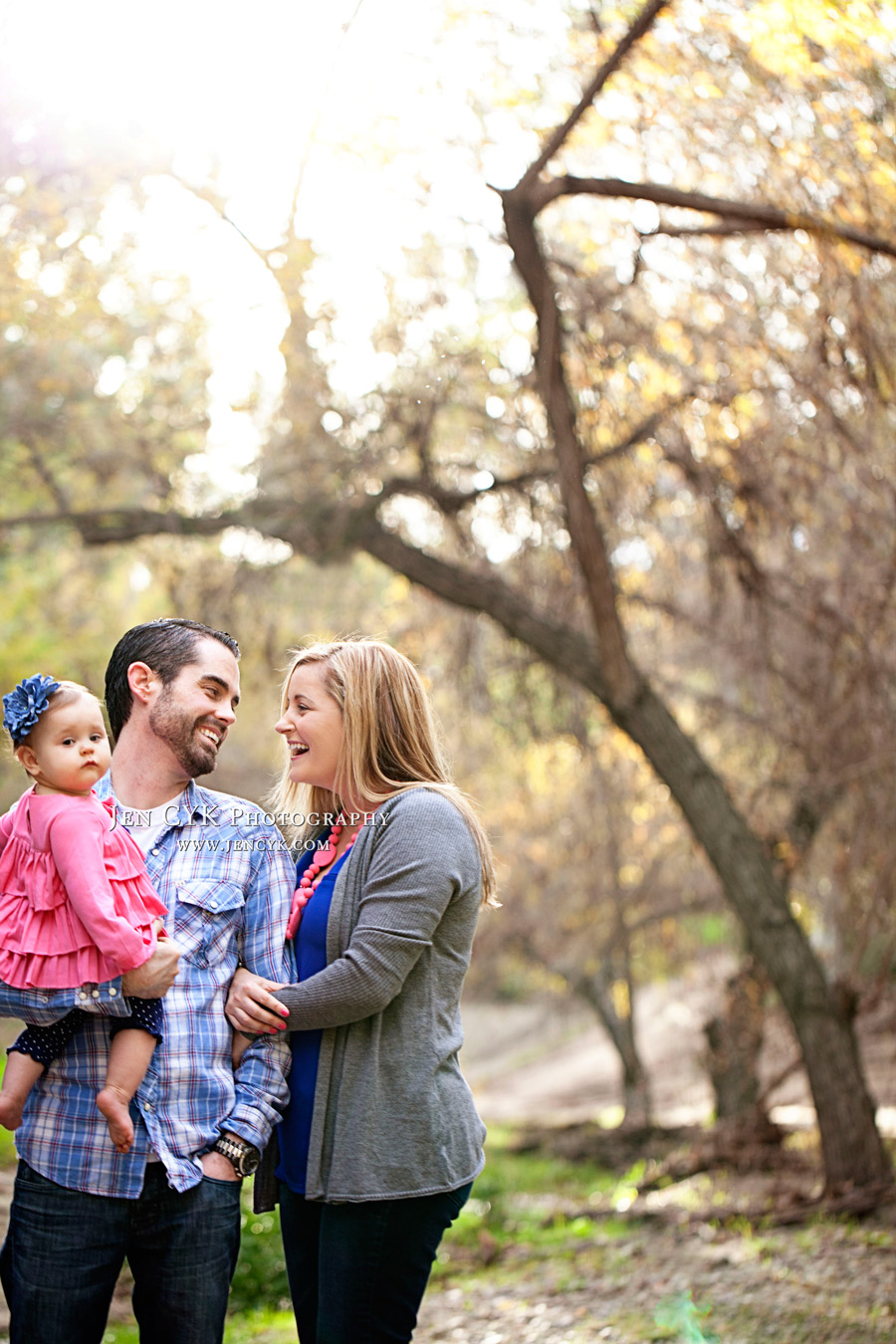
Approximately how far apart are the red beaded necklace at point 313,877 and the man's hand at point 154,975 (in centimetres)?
32

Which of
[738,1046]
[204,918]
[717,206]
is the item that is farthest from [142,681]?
[738,1046]

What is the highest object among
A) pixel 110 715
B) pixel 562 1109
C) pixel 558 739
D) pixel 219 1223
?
pixel 558 739

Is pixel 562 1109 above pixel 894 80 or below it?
below

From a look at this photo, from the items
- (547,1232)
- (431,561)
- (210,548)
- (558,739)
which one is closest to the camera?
(547,1232)

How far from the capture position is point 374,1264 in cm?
210

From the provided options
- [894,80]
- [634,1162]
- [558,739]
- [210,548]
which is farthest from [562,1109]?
[894,80]

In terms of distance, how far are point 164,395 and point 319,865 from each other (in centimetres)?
649

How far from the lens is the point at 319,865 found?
2348mm

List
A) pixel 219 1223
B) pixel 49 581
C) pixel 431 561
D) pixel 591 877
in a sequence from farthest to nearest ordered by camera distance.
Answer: pixel 49 581 < pixel 591 877 < pixel 431 561 < pixel 219 1223

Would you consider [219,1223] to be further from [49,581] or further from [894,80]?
[49,581]

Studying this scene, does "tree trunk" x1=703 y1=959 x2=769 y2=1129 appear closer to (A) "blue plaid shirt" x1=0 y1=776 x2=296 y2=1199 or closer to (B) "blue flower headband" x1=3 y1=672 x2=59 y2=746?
(A) "blue plaid shirt" x1=0 y1=776 x2=296 y2=1199

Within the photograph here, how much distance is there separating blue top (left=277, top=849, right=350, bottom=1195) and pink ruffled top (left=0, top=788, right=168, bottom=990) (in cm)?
38

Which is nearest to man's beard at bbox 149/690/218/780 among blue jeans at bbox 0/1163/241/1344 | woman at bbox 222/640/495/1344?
woman at bbox 222/640/495/1344

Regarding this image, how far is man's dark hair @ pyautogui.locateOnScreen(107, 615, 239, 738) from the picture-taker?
2.24 metres
